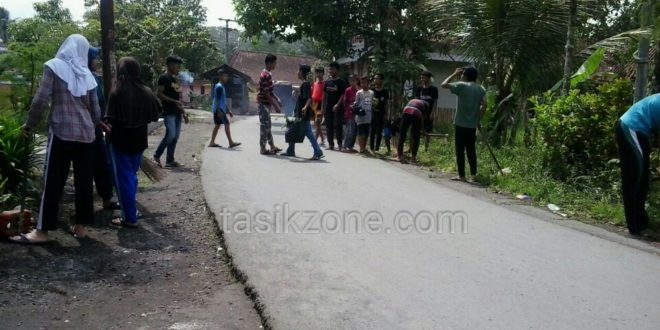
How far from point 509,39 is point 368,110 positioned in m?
3.00

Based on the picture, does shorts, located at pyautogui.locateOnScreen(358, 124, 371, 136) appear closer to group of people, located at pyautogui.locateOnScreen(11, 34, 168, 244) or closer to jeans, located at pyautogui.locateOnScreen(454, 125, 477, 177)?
jeans, located at pyautogui.locateOnScreen(454, 125, 477, 177)

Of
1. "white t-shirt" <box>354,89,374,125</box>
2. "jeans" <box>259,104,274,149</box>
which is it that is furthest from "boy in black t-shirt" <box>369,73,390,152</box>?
"jeans" <box>259,104,274,149</box>

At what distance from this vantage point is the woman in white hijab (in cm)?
502

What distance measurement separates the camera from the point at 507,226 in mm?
6211

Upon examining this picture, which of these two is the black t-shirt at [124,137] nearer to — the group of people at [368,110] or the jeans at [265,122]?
the group of people at [368,110]

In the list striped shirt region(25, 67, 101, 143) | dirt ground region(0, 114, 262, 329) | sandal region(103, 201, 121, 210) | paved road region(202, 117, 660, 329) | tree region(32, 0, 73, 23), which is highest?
tree region(32, 0, 73, 23)

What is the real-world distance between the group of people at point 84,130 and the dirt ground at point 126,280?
0.26 meters

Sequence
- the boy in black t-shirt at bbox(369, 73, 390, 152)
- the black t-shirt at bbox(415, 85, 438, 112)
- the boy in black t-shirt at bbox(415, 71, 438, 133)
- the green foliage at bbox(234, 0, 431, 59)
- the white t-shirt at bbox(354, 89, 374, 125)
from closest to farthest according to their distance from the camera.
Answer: the boy in black t-shirt at bbox(415, 71, 438, 133)
the black t-shirt at bbox(415, 85, 438, 112)
the white t-shirt at bbox(354, 89, 374, 125)
the boy in black t-shirt at bbox(369, 73, 390, 152)
the green foliage at bbox(234, 0, 431, 59)

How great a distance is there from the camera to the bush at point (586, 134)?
8.09 m

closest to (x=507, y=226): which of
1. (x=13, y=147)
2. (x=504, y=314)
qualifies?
(x=504, y=314)

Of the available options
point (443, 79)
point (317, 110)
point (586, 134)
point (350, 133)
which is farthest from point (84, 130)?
point (443, 79)

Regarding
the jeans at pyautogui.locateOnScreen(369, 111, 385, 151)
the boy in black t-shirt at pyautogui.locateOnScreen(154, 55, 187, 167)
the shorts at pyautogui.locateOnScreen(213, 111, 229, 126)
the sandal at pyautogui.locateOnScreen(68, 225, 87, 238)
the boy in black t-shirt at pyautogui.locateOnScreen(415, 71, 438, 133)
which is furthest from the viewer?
the jeans at pyautogui.locateOnScreen(369, 111, 385, 151)

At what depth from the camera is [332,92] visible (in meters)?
13.1

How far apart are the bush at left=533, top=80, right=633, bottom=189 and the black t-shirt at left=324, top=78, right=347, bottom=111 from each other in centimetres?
521
